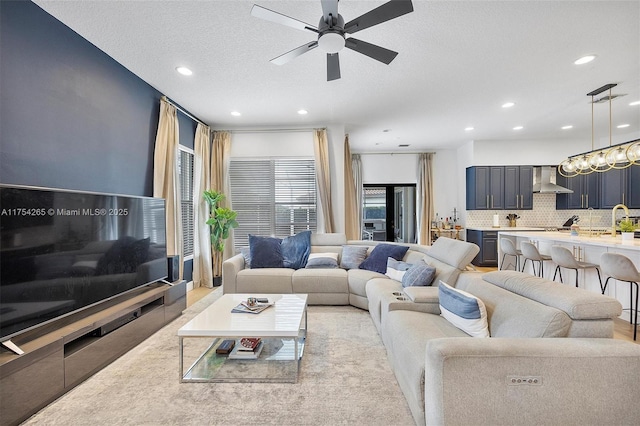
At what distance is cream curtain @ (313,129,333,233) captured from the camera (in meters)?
5.26

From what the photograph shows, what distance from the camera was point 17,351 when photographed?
1.66m

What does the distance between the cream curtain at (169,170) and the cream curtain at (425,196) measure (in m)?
5.74

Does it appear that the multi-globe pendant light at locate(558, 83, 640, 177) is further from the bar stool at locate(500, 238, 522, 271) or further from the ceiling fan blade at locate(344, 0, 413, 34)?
the ceiling fan blade at locate(344, 0, 413, 34)

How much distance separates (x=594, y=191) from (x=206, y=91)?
8.02m

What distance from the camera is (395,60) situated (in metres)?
3.10

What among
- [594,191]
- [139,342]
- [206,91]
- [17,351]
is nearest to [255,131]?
[206,91]

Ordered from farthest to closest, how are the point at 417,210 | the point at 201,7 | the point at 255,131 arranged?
the point at 417,210 < the point at 255,131 < the point at 201,7

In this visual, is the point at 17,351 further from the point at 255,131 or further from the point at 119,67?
the point at 255,131

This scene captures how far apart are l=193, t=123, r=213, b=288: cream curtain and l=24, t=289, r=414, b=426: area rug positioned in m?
2.43

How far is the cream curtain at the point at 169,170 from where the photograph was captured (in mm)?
3787

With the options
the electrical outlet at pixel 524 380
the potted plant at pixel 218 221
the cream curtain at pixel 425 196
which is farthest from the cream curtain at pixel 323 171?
the electrical outlet at pixel 524 380

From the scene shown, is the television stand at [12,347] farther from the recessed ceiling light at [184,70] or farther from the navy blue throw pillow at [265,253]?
the recessed ceiling light at [184,70]

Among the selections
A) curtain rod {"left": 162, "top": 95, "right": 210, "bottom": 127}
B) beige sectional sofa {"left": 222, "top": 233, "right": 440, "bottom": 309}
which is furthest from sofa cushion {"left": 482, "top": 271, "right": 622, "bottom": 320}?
curtain rod {"left": 162, "top": 95, "right": 210, "bottom": 127}

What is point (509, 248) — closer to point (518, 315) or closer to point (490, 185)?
point (490, 185)
